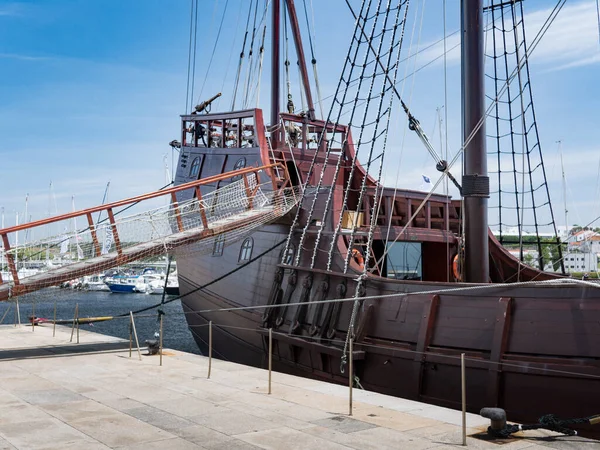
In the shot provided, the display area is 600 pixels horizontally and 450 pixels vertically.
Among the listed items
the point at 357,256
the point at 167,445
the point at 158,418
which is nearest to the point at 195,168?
the point at 357,256

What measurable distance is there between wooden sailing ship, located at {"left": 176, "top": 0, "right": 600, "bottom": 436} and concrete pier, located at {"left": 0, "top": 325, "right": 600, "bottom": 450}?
854 mm

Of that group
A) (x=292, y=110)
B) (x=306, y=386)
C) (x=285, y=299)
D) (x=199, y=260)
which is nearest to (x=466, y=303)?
(x=306, y=386)

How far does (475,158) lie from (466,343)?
3.28 metres

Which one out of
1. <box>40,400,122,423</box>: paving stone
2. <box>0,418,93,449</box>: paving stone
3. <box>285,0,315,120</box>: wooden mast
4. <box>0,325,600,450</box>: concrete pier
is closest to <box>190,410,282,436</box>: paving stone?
<box>0,325,600,450</box>: concrete pier

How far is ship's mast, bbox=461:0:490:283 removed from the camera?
10.6 meters

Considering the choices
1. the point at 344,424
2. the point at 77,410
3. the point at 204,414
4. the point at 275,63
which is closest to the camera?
the point at 344,424

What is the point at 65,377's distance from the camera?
33.9 ft

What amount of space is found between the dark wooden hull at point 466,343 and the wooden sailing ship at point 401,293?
16 mm

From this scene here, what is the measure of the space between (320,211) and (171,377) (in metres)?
4.17

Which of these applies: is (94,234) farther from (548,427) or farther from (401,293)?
(548,427)

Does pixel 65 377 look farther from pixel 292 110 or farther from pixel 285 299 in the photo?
pixel 292 110

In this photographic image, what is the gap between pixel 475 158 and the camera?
1065 cm

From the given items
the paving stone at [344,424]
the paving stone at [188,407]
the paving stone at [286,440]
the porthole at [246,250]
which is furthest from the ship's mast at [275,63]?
the paving stone at [286,440]

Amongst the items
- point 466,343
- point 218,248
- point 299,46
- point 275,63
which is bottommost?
point 466,343
